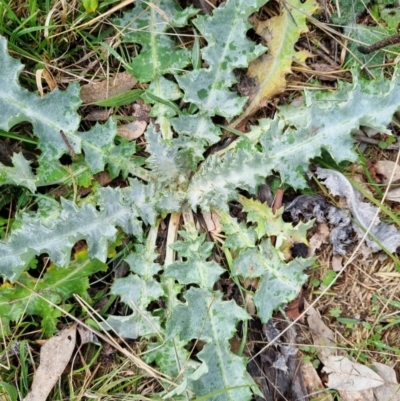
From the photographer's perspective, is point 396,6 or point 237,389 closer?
point 237,389

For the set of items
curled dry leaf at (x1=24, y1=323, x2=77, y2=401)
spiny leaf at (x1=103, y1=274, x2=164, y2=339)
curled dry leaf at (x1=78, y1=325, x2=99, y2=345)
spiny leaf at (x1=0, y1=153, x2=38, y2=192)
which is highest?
spiny leaf at (x1=0, y1=153, x2=38, y2=192)

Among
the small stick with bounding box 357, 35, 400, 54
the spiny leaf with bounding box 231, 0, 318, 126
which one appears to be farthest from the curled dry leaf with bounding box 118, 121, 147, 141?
the small stick with bounding box 357, 35, 400, 54

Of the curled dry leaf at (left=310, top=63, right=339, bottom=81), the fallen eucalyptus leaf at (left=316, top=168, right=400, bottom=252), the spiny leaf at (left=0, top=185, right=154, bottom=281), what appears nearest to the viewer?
the spiny leaf at (left=0, top=185, right=154, bottom=281)

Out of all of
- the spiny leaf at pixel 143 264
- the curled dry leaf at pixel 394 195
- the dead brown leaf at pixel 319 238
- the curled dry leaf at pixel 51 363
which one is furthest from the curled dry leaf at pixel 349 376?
the curled dry leaf at pixel 51 363

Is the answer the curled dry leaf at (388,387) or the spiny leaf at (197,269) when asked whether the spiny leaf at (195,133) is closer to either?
the spiny leaf at (197,269)

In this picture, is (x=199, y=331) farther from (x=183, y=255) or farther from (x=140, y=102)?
(x=140, y=102)

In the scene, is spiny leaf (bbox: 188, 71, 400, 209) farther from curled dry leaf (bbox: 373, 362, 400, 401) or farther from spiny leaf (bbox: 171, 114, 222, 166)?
curled dry leaf (bbox: 373, 362, 400, 401)

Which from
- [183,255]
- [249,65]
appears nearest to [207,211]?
[183,255]
